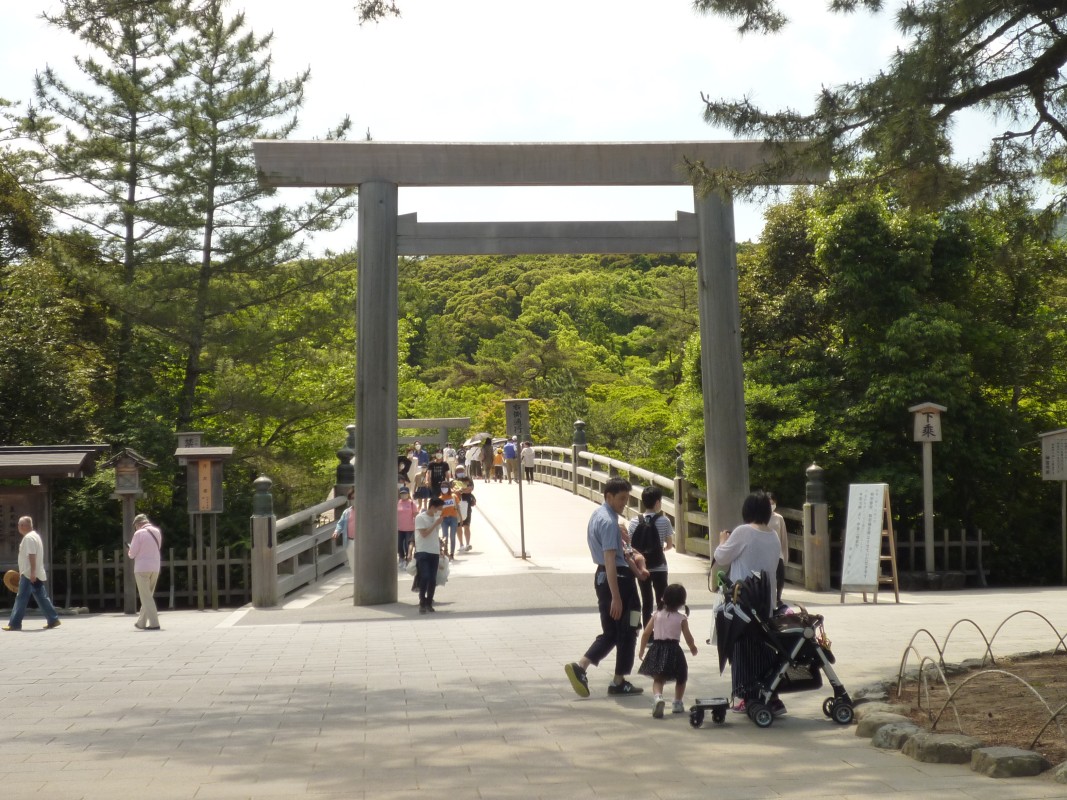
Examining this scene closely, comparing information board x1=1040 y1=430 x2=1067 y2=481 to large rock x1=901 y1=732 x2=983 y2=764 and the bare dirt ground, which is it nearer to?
the bare dirt ground

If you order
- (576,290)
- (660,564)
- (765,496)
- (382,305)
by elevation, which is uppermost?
(576,290)

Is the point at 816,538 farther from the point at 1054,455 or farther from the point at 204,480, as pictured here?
the point at 204,480

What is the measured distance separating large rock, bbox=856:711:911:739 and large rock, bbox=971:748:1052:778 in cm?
92

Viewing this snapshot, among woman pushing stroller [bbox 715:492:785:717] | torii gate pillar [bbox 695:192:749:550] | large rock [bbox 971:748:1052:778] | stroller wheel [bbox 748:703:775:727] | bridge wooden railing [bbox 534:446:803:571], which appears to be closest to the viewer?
large rock [bbox 971:748:1052:778]

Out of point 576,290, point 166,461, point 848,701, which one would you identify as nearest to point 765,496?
point 848,701

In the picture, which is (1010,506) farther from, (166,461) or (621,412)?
(621,412)

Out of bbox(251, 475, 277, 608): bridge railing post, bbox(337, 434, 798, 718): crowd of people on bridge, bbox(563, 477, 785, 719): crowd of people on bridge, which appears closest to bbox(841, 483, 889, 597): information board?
bbox(337, 434, 798, 718): crowd of people on bridge

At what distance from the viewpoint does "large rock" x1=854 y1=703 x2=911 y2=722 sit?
22.5 ft

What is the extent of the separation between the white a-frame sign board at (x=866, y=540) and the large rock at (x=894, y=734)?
736cm

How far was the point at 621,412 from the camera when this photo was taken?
136 feet

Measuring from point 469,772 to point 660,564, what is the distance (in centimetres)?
384

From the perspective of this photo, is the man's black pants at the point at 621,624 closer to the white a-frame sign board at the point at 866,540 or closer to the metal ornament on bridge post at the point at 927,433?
the white a-frame sign board at the point at 866,540

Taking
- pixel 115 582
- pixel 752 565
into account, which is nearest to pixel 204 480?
pixel 115 582

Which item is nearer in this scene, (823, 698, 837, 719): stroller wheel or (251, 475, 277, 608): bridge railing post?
(823, 698, 837, 719): stroller wheel
